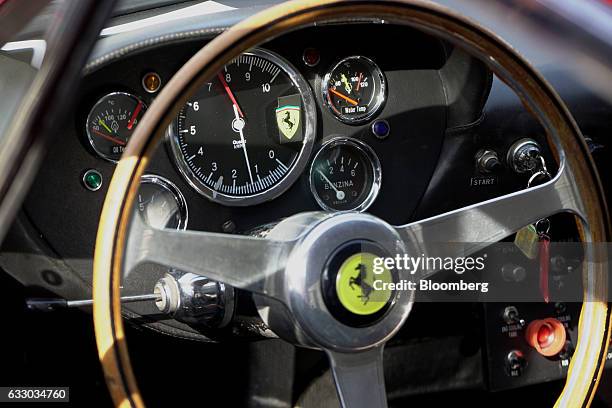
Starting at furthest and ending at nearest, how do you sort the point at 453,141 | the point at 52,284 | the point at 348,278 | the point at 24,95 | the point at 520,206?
the point at 453,141
the point at 52,284
the point at 520,206
the point at 348,278
the point at 24,95

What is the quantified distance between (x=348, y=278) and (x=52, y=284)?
0.74m

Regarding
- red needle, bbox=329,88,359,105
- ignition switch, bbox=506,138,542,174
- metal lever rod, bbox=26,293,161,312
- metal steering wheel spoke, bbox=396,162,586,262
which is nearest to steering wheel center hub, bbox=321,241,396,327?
metal steering wheel spoke, bbox=396,162,586,262

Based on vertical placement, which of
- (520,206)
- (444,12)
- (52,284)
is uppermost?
(444,12)

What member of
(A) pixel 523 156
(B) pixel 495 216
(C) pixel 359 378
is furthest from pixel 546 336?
(C) pixel 359 378

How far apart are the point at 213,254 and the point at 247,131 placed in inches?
28.3

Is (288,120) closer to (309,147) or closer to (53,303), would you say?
(309,147)

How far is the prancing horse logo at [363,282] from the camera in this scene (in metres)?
1.61

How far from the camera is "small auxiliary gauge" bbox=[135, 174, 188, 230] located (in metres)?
2.08

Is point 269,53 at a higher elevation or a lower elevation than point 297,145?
higher

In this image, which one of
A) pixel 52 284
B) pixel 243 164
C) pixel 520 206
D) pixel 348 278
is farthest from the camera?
pixel 243 164

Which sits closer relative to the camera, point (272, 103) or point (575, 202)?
point (575, 202)

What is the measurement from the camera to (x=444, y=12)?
1645 millimetres

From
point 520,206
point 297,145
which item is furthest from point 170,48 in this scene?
point 520,206

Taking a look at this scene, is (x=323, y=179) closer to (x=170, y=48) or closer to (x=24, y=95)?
(x=170, y=48)
